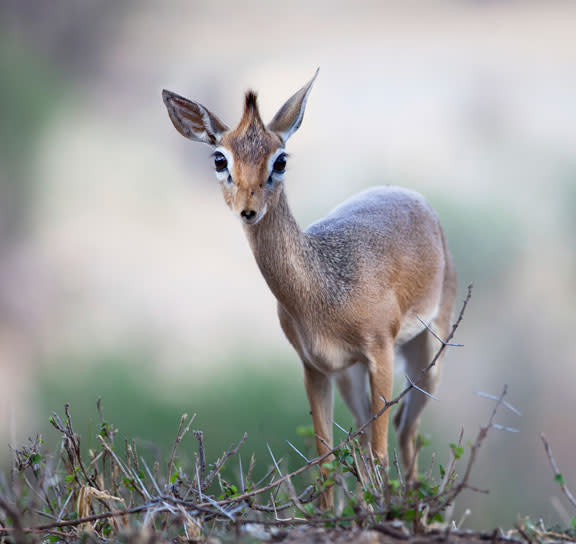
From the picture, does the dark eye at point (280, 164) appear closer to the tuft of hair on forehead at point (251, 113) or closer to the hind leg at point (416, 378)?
the tuft of hair on forehead at point (251, 113)

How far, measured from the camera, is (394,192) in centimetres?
653

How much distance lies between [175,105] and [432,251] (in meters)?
2.51

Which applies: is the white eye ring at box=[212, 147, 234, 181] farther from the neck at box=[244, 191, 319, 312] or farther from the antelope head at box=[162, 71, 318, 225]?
the neck at box=[244, 191, 319, 312]

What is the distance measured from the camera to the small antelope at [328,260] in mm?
4688

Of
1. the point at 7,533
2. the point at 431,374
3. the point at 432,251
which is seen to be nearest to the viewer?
the point at 7,533

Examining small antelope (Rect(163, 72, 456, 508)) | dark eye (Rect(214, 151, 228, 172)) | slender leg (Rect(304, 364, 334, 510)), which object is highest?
dark eye (Rect(214, 151, 228, 172))

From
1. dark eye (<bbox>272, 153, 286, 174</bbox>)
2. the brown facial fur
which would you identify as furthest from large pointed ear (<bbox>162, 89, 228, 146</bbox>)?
dark eye (<bbox>272, 153, 286, 174</bbox>)

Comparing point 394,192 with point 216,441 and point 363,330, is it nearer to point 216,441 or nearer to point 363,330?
point 363,330

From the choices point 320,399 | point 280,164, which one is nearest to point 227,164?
point 280,164

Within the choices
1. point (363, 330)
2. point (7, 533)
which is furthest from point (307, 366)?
point (7, 533)

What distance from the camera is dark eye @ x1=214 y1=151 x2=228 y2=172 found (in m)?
4.69

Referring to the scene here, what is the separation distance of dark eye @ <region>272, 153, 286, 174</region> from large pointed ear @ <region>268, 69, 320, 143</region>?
0.31m

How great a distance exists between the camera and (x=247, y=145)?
15.3 feet

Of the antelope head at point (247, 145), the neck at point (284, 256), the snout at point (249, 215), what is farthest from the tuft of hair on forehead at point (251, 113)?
the snout at point (249, 215)
